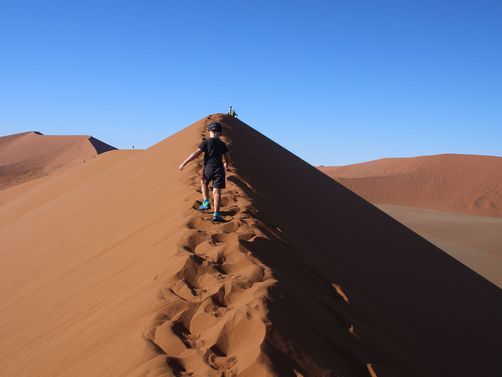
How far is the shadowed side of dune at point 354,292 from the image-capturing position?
8.89ft

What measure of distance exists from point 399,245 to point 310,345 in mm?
5835

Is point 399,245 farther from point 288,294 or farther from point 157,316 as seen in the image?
point 157,316

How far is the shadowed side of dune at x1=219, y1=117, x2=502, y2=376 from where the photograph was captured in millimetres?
2709

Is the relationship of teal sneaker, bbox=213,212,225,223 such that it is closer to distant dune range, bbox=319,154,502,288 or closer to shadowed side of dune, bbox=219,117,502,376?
shadowed side of dune, bbox=219,117,502,376

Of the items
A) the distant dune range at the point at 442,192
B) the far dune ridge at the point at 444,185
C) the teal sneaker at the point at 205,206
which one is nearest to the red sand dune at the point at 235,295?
the teal sneaker at the point at 205,206

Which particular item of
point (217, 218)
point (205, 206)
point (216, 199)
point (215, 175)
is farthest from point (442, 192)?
point (217, 218)

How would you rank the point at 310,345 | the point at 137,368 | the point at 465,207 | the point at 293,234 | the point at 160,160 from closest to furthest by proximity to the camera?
the point at 137,368 < the point at 310,345 < the point at 293,234 < the point at 160,160 < the point at 465,207

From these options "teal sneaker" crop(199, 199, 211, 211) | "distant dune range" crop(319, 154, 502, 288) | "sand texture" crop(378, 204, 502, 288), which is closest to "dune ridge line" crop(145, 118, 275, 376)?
"teal sneaker" crop(199, 199, 211, 211)

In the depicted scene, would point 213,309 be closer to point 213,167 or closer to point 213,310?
point 213,310

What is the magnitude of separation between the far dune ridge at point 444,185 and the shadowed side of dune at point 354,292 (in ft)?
120

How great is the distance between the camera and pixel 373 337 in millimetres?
3283

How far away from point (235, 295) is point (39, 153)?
5519cm

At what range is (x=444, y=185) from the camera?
4994 cm

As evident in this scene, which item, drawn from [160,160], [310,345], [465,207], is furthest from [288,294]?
[465,207]
